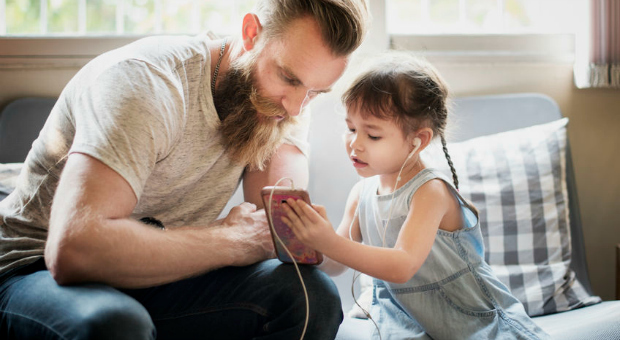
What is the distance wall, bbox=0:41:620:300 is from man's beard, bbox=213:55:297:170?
3.43 ft

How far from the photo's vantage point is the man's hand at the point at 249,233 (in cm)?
135

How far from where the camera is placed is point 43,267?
4.30 feet

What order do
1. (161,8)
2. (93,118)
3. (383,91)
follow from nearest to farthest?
1. (93,118)
2. (383,91)
3. (161,8)

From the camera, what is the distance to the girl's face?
4.63 feet

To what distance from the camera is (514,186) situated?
1.92 metres

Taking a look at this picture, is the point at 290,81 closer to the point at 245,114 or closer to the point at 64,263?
the point at 245,114

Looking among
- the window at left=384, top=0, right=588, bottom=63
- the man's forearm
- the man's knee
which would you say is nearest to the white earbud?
the man's forearm

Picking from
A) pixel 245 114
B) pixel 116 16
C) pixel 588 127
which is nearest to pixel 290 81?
pixel 245 114

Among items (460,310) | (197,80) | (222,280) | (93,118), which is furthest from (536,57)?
(93,118)

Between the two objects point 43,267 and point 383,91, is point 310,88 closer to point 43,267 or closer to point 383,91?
point 383,91

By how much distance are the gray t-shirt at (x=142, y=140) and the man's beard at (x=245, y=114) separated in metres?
0.04

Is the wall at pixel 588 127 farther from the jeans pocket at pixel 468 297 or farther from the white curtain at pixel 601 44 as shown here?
the jeans pocket at pixel 468 297

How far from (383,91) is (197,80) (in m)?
0.47

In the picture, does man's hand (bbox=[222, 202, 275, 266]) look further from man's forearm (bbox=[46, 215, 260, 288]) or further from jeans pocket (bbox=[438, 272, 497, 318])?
jeans pocket (bbox=[438, 272, 497, 318])
